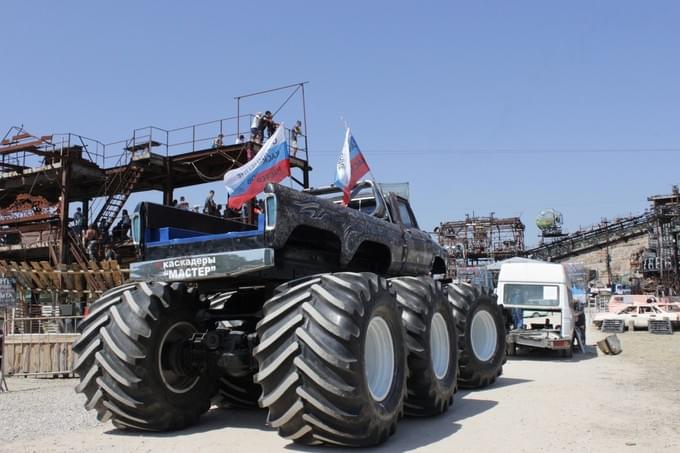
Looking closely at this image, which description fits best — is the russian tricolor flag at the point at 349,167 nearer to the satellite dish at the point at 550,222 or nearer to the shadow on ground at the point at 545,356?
the shadow on ground at the point at 545,356

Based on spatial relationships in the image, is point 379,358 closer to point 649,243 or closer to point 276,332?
point 276,332

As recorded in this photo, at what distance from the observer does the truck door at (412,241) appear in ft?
30.1

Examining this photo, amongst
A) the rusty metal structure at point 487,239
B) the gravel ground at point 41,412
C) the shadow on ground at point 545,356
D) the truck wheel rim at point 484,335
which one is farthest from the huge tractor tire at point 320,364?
the rusty metal structure at point 487,239

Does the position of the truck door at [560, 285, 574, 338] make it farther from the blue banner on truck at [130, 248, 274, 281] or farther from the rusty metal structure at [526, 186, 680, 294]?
the rusty metal structure at [526, 186, 680, 294]

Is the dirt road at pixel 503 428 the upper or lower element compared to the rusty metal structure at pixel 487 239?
lower

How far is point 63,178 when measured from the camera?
27.7 m

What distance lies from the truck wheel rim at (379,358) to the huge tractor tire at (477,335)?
3.42 meters

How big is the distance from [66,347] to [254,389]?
7.18 m

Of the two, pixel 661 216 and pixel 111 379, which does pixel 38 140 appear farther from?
pixel 661 216

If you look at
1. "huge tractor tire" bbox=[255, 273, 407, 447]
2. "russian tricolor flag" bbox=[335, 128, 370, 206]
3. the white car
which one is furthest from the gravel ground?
the white car

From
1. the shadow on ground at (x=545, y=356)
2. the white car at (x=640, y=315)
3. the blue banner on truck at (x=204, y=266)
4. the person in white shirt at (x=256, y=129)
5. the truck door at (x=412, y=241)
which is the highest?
the person in white shirt at (x=256, y=129)

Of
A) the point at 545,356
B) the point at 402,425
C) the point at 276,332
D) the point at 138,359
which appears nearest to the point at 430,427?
the point at 402,425

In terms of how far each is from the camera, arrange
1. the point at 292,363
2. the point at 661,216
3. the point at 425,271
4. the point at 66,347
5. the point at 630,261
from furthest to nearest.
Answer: the point at 630,261
the point at 661,216
the point at 66,347
the point at 425,271
the point at 292,363

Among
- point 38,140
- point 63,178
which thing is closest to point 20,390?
point 63,178
